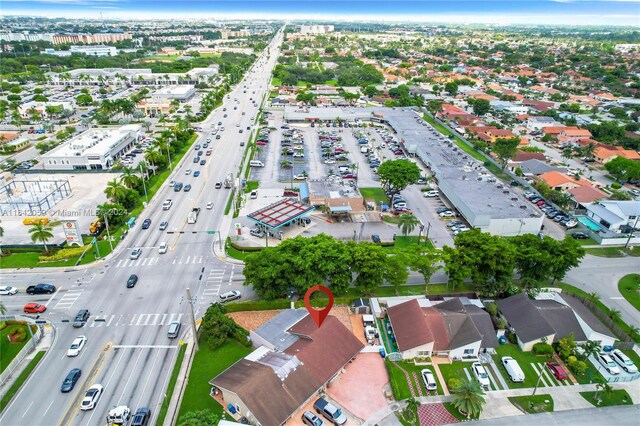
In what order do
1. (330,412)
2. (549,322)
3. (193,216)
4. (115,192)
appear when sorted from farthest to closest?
(115,192) < (193,216) < (549,322) < (330,412)

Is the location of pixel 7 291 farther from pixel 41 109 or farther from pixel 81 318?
pixel 41 109

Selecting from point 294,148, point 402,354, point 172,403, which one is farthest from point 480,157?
point 172,403

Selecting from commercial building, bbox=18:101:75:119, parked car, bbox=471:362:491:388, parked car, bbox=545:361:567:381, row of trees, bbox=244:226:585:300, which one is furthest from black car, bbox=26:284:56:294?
commercial building, bbox=18:101:75:119

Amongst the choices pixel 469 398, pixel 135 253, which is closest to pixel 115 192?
pixel 135 253

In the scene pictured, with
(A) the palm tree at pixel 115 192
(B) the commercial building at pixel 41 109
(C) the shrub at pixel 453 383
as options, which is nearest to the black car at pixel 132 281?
(A) the palm tree at pixel 115 192

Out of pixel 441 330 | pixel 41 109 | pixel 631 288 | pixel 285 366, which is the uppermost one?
pixel 285 366

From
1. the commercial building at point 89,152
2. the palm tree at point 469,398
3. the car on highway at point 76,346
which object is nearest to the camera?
the palm tree at point 469,398

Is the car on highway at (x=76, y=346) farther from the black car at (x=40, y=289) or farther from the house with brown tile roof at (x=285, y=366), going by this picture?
the house with brown tile roof at (x=285, y=366)
